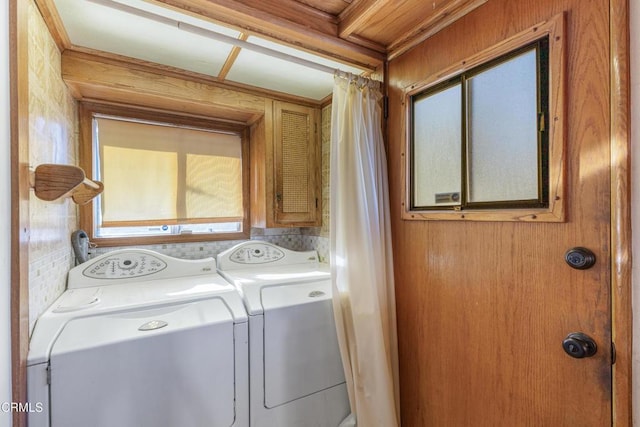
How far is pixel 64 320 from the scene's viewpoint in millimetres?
1123

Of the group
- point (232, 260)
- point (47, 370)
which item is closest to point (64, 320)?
point (47, 370)

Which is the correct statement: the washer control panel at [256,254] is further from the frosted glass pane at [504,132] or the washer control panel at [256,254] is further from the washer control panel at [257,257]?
the frosted glass pane at [504,132]

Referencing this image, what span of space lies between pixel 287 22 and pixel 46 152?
118 centimetres

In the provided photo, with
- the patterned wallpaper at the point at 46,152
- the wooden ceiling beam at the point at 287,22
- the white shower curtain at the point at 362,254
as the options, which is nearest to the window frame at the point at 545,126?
the white shower curtain at the point at 362,254

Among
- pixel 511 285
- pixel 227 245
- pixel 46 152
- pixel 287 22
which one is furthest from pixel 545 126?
pixel 227 245

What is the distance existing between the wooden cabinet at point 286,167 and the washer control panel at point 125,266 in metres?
0.74

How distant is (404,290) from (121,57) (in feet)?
6.53

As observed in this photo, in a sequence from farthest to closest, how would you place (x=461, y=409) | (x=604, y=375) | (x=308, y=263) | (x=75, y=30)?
1. (x=308, y=263)
2. (x=75, y=30)
3. (x=461, y=409)
4. (x=604, y=375)

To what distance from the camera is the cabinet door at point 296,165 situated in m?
2.13

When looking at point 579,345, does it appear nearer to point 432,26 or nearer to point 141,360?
point 432,26

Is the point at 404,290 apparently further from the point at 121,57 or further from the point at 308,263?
the point at 121,57

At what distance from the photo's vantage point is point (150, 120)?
202 centimetres

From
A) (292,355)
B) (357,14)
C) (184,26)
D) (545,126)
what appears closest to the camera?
(545,126)

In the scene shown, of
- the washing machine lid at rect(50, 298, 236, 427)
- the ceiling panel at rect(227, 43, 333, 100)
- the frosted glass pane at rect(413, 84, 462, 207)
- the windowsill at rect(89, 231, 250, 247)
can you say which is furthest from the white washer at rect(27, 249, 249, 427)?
the ceiling panel at rect(227, 43, 333, 100)
